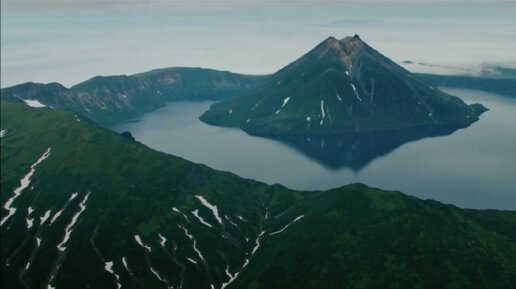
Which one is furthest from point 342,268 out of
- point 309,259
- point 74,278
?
point 74,278

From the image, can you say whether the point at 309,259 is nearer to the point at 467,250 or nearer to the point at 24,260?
the point at 467,250

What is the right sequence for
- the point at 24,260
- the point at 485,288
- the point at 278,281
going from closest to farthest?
the point at 485,288
the point at 278,281
the point at 24,260

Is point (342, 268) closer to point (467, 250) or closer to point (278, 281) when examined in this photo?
point (278, 281)

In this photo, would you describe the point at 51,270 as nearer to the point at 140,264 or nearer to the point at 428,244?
the point at 140,264

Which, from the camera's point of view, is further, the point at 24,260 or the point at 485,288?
the point at 24,260

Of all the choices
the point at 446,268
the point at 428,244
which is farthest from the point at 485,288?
the point at 428,244

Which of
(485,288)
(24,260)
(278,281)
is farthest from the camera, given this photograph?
(24,260)

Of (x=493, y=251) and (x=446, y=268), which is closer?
(x=446, y=268)
